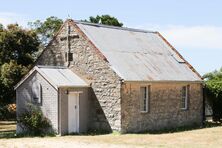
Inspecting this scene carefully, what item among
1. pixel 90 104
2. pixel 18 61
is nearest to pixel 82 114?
pixel 90 104

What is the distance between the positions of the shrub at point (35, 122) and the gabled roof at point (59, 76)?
5.95 feet

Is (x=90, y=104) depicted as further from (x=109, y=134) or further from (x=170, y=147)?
(x=170, y=147)

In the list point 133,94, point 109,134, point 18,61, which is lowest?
point 109,134

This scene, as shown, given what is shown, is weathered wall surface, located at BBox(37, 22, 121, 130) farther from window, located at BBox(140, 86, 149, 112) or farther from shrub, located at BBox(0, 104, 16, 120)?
shrub, located at BBox(0, 104, 16, 120)

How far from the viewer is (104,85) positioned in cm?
2684

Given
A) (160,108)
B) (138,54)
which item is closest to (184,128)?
(160,108)

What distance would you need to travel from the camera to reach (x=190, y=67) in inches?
1332

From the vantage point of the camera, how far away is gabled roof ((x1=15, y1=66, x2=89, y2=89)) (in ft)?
85.2

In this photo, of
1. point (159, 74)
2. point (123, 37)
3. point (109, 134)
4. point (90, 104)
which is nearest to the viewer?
point (109, 134)

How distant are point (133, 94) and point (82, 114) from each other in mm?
3031

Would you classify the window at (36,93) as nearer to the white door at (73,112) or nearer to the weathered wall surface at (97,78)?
the white door at (73,112)

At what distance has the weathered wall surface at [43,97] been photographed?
25812 millimetres

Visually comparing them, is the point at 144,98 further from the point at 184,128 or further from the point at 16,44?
the point at 16,44

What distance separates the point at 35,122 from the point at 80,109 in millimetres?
2601
